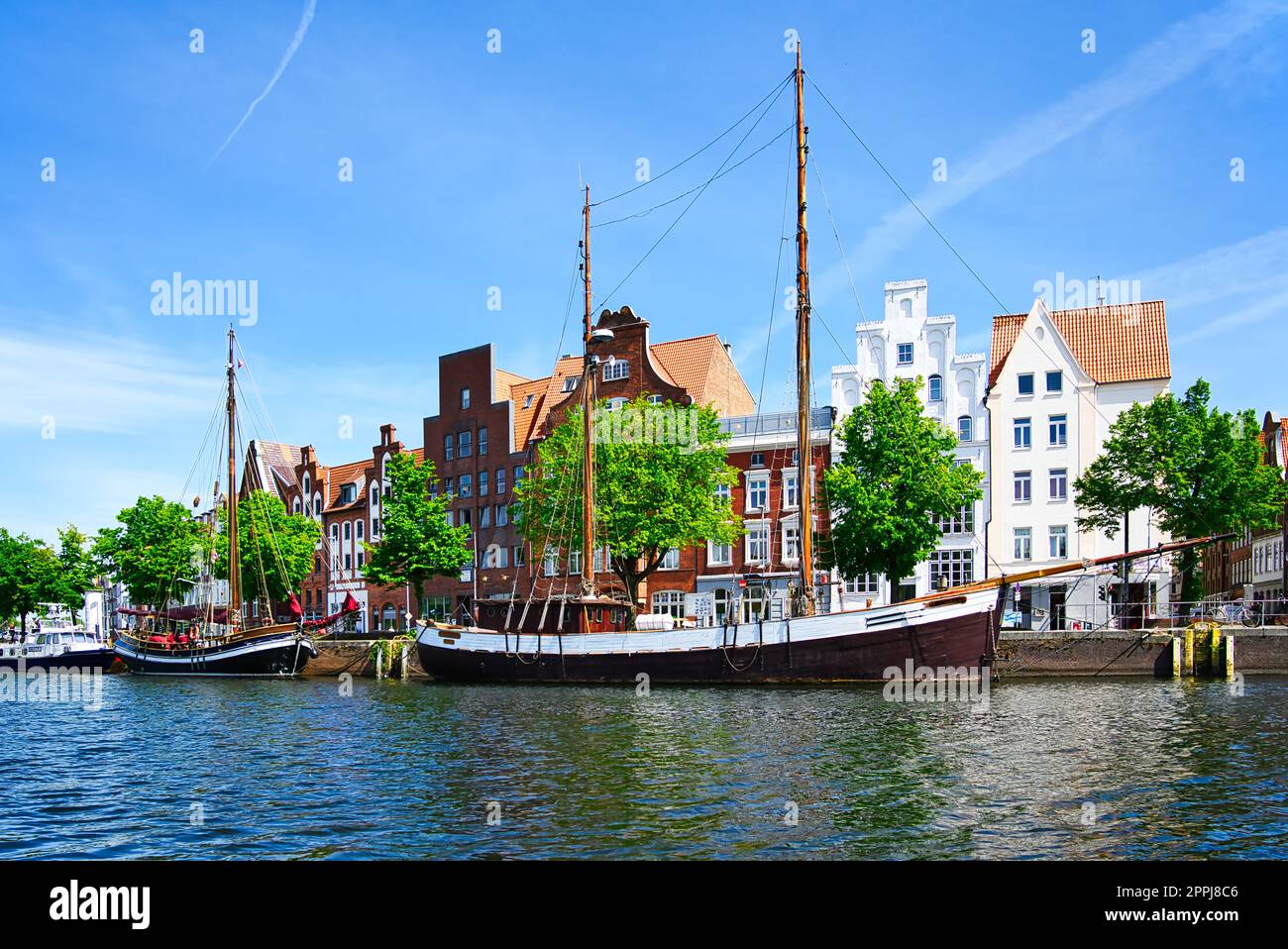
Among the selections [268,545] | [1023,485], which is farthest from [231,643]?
[1023,485]

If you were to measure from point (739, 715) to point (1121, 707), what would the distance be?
11479 millimetres

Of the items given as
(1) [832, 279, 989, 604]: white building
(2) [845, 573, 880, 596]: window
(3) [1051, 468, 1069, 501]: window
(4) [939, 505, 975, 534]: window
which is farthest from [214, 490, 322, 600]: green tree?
(3) [1051, 468, 1069, 501]: window

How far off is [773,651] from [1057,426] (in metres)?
29.2

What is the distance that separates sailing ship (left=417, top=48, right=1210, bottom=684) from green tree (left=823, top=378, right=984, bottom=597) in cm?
498

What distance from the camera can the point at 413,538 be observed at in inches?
2817

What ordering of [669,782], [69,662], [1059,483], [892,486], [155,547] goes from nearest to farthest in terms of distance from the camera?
[669,782], [892,486], [1059,483], [69,662], [155,547]

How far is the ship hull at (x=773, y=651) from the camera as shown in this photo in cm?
4516

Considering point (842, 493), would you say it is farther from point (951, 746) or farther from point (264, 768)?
point (264, 768)

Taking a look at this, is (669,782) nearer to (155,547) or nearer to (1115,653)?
(1115,653)

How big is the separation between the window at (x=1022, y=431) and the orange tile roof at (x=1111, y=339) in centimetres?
292

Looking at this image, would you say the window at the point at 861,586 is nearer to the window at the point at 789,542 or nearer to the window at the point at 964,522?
the window at the point at 789,542

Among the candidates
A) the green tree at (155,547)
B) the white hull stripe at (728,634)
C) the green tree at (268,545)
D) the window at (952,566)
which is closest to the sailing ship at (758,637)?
the white hull stripe at (728,634)
